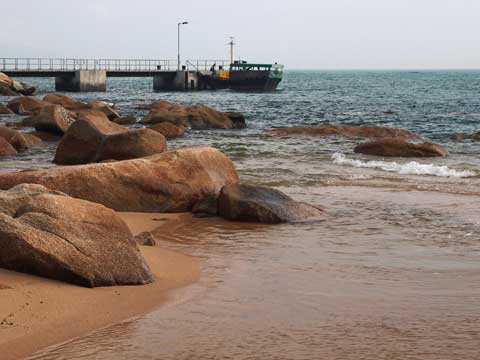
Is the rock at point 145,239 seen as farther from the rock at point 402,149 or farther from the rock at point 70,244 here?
the rock at point 402,149

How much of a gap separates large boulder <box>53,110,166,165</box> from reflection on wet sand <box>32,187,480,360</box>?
4743mm

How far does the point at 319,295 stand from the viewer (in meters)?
6.29

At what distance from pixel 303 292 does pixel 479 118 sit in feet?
100

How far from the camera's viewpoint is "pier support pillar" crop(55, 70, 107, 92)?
66.3 m

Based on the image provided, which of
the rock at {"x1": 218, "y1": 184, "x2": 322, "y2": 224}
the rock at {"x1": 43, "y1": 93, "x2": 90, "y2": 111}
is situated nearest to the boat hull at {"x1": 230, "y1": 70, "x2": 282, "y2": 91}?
the rock at {"x1": 43, "y1": 93, "x2": 90, "y2": 111}

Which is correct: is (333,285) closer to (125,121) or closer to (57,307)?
(57,307)

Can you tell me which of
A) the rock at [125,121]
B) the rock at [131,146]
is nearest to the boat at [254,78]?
the rock at [125,121]

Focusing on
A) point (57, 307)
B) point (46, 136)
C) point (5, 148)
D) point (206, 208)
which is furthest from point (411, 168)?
point (46, 136)

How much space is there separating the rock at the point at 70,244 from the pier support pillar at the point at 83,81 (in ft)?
201

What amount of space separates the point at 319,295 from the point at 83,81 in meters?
62.4

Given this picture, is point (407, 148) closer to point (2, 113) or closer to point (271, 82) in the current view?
point (2, 113)

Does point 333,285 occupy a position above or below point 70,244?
below

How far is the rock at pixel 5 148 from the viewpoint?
1836 cm

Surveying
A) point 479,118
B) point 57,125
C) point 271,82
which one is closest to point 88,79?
point 271,82
